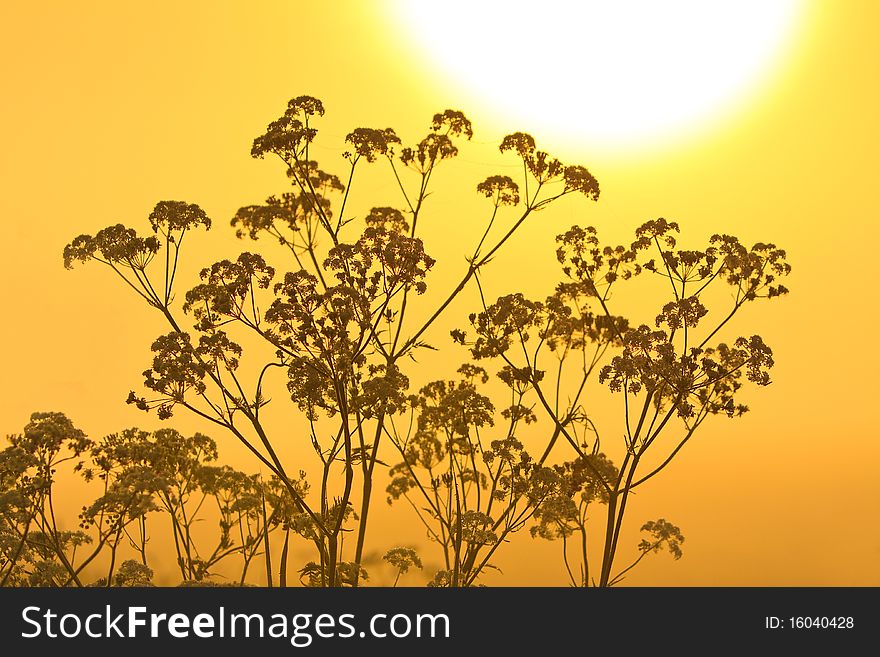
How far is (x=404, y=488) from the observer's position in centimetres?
1493

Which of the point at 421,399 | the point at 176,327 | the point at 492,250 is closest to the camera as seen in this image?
the point at 176,327

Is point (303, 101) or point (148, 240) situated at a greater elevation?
point (303, 101)

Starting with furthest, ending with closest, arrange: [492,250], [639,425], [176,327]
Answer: [492,250], [639,425], [176,327]

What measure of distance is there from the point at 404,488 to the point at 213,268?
551 cm

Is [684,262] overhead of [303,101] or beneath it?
beneath

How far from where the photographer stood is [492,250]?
519 inches

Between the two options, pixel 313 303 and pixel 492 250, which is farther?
pixel 492 250

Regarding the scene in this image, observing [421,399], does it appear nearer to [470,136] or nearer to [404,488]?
[404,488]

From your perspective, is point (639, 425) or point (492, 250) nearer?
point (639, 425)

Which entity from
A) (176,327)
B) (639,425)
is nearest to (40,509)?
(176,327)

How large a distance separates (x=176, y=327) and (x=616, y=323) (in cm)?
551

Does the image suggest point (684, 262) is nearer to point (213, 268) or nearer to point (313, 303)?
point (313, 303)
